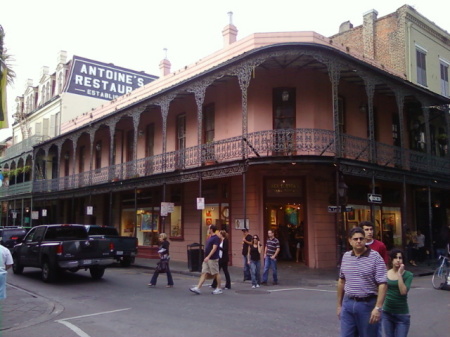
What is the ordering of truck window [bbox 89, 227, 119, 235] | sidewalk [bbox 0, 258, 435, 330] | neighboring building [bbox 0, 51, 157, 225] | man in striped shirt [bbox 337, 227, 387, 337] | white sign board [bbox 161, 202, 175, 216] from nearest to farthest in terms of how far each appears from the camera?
1. man in striped shirt [bbox 337, 227, 387, 337]
2. sidewalk [bbox 0, 258, 435, 330]
3. white sign board [bbox 161, 202, 175, 216]
4. truck window [bbox 89, 227, 119, 235]
5. neighboring building [bbox 0, 51, 157, 225]

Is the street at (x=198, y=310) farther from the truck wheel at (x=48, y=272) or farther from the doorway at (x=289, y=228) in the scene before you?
the doorway at (x=289, y=228)

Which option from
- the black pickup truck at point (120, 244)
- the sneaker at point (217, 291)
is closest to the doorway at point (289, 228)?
the black pickup truck at point (120, 244)

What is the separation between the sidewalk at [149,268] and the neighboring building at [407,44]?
10.8m

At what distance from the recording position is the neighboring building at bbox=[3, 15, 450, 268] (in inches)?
629

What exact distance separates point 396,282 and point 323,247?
39.9 ft

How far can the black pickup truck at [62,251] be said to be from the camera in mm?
13258

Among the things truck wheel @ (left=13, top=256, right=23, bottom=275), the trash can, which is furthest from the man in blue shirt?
truck wheel @ (left=13, top=256, right=23, bottom=275)

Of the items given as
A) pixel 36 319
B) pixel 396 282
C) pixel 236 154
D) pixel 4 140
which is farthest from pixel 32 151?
pixel 396 282

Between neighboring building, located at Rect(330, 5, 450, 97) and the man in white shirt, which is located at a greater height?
neighboring building, located at Rect(330, 5, 450, 97)

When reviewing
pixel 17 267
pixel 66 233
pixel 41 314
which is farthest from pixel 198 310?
pixel 17 267

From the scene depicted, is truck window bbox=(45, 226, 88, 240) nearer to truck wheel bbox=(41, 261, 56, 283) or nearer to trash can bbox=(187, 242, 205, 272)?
truck wheel bbox=(41, 261, 56, 283)

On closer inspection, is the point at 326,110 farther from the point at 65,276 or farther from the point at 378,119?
the point at 65,276

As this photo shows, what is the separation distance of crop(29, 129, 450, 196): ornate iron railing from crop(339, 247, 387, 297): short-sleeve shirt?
423 inches

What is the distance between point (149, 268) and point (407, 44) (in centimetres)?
1745
